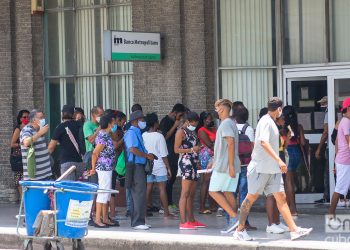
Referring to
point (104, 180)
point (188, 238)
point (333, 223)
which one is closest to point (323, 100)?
point (333, 223)

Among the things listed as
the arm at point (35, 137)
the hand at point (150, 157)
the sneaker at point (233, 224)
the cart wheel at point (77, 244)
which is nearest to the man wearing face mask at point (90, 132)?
the hand at point (150, 157)

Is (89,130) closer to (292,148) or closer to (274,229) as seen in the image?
(292,148)

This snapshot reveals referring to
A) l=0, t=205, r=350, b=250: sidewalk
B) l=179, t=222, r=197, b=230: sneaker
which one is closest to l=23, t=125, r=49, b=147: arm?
l=0, t=205, r=350, b=250: sidewalk

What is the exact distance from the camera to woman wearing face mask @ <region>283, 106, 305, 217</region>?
1444cm

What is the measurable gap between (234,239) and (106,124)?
2.78 meters

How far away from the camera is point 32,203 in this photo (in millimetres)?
10867

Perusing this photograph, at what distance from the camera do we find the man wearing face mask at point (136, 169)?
45.3 ft

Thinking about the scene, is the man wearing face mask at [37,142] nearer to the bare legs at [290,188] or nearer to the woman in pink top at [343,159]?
the bare legs at [290,188]

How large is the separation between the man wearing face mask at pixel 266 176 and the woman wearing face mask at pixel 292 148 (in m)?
2.02

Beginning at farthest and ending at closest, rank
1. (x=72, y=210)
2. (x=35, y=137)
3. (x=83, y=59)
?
(x=83, y=59) < (x=35, y=137) < (x=72, y=210)

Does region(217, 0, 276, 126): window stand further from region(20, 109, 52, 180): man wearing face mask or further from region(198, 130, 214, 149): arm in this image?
region(20, 109, 52, 180): man wearing face mask

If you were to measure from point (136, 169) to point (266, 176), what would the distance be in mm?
2386

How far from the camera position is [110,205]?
1497 cm
